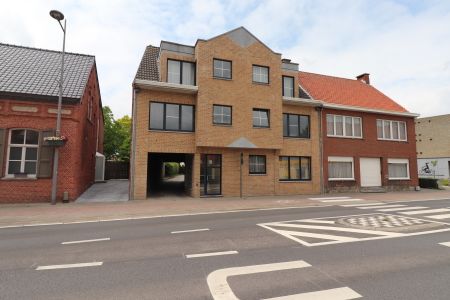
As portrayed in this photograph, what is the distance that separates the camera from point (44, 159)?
13.7 m

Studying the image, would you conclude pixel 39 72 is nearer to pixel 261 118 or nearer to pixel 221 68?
pixel 221 68

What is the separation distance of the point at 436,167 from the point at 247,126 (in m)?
35.9

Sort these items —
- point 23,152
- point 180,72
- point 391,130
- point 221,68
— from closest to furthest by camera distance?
point 23,152 < point 180,72 < point 221,68 < point 391,130

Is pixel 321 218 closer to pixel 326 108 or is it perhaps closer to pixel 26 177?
pixel 326 108

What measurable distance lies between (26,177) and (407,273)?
1567 cm

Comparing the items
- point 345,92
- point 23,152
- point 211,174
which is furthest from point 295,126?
point 23,152

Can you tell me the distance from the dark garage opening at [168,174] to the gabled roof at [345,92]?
1099cm

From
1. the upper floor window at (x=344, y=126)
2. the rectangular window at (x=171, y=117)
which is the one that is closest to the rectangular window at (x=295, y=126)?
the upper floor window at (x=344, y=126)

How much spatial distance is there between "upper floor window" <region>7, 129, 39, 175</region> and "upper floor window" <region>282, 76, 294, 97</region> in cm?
1535

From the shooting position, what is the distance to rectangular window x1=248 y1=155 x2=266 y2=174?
17.8 meters

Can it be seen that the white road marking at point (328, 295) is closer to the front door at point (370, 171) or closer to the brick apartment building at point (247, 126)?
the brick apartment building at point (247, 126)

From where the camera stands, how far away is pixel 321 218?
9.87 meters

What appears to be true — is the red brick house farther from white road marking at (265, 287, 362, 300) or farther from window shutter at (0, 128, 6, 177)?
window shutter at (0, 128, 6, 177)

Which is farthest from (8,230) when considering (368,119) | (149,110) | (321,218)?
(368,119)
